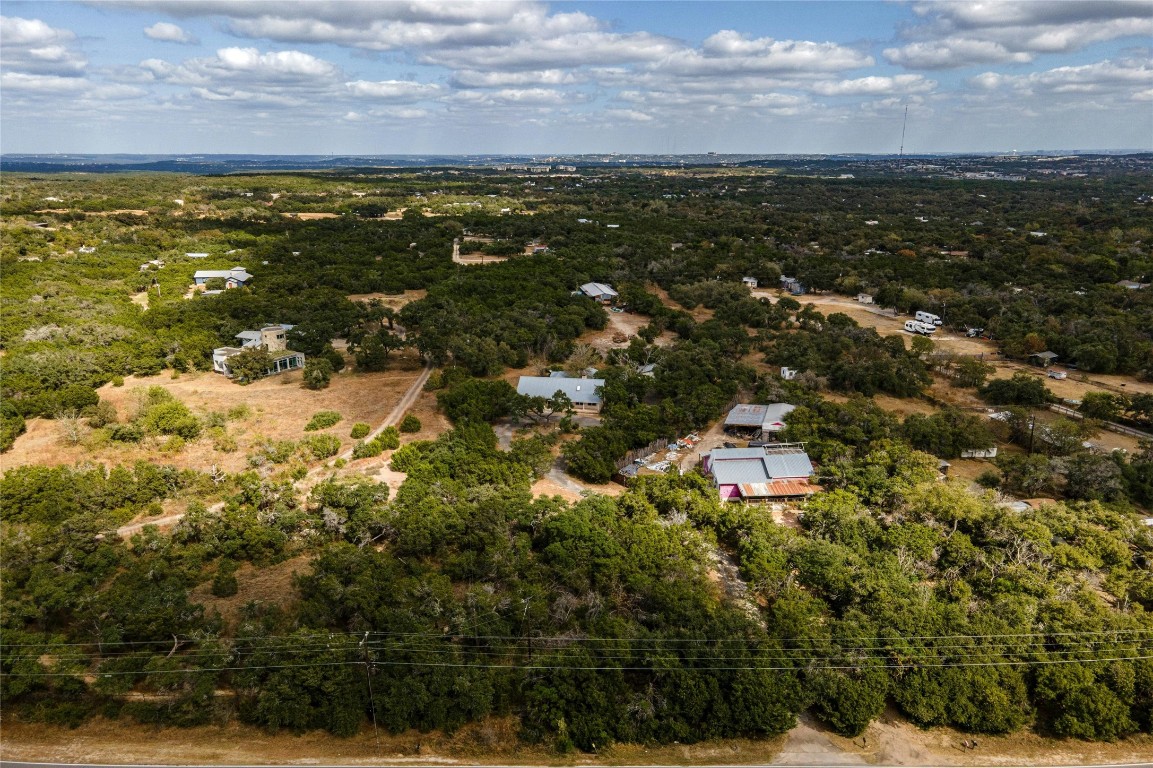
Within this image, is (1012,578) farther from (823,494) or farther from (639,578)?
(639,578)

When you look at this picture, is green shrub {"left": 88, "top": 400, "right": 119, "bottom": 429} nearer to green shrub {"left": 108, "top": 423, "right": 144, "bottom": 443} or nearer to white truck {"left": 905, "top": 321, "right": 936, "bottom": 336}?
green shrub {"left": 108, "top": 423, "right": 144, "bottom": 443}

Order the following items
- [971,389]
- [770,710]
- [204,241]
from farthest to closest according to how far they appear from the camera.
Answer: [204,241] → [971,389] → [770,710]

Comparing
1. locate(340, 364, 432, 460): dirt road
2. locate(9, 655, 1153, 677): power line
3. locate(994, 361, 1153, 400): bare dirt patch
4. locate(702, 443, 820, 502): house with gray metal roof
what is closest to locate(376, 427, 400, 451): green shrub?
locate(340, 364, 432, 460): dirt road

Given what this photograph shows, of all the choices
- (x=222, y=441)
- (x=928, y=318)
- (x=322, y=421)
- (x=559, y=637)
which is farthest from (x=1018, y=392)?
(x=222, y=441)

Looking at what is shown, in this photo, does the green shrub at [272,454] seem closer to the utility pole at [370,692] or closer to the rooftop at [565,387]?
the rooftop at [565,387]

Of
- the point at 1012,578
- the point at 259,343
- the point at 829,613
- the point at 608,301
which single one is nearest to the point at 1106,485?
the point at 1012,578

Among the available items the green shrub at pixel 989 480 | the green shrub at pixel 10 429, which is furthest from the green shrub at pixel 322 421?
the green shrub at pixel 989 480

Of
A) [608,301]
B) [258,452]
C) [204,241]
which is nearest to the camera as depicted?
[258,452]

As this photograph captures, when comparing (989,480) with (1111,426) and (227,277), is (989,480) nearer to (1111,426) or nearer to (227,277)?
(1111,426)
